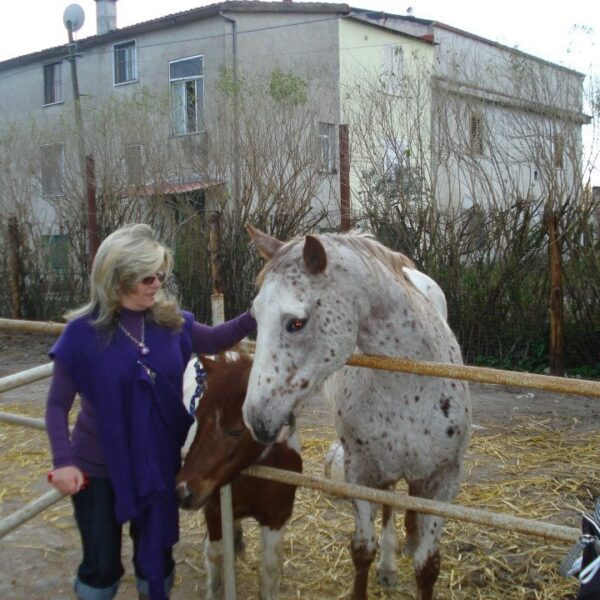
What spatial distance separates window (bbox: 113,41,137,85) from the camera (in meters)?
18.5

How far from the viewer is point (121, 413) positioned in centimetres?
207

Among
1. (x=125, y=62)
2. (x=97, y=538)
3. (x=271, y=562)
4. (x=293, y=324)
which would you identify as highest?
(x=125, y=62)

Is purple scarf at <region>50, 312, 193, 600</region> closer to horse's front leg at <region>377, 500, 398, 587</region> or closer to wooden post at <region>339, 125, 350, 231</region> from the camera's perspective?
horse's front leg at <region>377, 500, 398, 587</region>

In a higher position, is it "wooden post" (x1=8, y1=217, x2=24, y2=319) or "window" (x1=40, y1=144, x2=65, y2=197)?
"window" (x1=40, y1=144, x2=65, y2=197)

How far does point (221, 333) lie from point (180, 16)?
52.8 ft

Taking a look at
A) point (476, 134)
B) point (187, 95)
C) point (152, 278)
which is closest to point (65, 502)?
point (152, 278)

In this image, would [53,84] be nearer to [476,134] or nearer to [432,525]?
[476,134]

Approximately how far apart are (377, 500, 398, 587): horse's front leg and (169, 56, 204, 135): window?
8.03 meters

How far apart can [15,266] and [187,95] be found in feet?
17.7

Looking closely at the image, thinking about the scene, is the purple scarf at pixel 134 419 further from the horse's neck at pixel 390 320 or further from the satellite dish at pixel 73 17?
the satellite dish at pixel 73 17

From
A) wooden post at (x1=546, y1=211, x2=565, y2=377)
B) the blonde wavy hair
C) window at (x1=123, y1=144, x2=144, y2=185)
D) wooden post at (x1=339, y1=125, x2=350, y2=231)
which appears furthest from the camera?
window at (x1=123, y1=144, x2=144, y2=185)

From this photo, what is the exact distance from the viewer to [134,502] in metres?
2.07

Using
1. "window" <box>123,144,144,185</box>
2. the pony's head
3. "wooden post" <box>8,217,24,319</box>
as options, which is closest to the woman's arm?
the pony's head

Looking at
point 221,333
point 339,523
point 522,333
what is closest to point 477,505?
point 339,523
